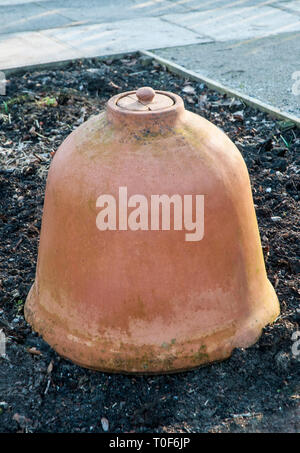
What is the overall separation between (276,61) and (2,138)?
3.44 m

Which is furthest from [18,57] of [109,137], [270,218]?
[109,137]

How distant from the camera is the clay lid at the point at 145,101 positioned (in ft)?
9.04

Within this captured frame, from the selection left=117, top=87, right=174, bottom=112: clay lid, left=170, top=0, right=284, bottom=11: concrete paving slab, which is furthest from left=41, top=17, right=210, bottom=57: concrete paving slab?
left=117, top=87, right=174, bottom=112: clay lid

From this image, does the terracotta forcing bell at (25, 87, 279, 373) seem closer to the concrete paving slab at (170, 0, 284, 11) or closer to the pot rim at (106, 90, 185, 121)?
the pot rim at (106, 90, 185, 121)

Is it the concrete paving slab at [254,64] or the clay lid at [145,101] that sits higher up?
the clay lid at [145,101]

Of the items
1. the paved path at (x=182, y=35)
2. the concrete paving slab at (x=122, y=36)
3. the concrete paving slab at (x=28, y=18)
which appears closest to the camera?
the paved path at (x=182, y=35)

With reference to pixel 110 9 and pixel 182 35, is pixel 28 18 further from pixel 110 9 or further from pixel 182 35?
pixel 182 35

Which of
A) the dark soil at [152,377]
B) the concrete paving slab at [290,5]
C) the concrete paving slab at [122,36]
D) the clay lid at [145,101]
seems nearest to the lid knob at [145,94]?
the clay lid at [145,101]

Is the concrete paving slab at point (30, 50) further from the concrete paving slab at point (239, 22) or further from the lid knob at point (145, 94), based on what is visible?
the lid knob at point (145, 94)

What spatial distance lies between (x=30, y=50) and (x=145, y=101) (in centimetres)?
545

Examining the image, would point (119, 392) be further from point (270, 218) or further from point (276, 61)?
point (276, 61)

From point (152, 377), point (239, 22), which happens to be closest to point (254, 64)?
point (239, 22)

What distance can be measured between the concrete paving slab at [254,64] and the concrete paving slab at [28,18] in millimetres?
2210

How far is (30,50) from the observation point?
7.77 metres
